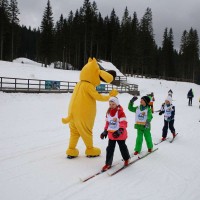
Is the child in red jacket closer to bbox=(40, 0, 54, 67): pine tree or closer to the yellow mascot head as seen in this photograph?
the yellow mascot head

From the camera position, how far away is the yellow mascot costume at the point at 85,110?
6117 mm

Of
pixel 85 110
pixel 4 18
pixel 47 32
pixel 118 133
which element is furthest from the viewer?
pixel 47 32

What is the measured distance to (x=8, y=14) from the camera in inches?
1790

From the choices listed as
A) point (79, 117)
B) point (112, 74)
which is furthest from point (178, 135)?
point (79, 117)

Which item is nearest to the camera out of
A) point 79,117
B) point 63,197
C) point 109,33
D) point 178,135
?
point 63,197

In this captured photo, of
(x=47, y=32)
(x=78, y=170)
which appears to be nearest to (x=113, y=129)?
(x=78, y=170)

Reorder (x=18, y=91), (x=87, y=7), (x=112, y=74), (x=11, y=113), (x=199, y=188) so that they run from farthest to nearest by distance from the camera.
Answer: (x=87, y=7)
(x=18, y=91)
(x=11, y=113)
(x=112, y=74)
(x=199, y=188)

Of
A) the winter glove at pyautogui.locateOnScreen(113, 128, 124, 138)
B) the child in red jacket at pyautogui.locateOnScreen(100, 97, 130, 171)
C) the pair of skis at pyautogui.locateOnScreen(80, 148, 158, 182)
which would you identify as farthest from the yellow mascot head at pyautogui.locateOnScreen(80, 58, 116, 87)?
the pair of skis at pyautogui.locateOnScreen(80, 148, 158, 182)

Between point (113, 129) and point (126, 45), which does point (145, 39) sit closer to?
point (126, 45)

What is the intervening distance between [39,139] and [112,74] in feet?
11.7

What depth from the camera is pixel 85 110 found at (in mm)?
6133

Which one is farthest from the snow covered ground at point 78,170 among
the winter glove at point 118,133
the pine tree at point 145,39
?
the pine tree at point 145,39

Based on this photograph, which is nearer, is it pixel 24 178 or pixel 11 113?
pixel 24 178

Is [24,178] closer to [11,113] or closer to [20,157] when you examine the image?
[20,157]
